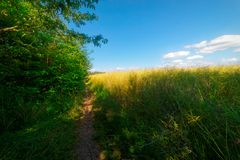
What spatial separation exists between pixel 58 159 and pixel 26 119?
2440mm

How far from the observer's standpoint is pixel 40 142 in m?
5.09

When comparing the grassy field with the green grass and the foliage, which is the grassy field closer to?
the green grass

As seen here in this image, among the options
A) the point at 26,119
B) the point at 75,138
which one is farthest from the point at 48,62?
the point at 75,138

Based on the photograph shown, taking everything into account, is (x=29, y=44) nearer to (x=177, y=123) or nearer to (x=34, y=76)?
(x=34, y=76)

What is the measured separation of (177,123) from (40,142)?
3.34 m

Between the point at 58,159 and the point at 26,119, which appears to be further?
the point at 26,119

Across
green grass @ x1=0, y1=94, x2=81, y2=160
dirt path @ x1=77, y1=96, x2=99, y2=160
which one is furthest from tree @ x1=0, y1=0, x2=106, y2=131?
dirt path @ x1=77, y1=96, x2=99, y2=160

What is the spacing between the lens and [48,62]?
8539 mm

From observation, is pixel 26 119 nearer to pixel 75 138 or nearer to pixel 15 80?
pixel 75 138

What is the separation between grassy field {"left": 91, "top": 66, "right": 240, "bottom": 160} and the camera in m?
3.05

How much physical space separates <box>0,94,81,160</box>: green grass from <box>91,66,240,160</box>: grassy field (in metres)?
0.93

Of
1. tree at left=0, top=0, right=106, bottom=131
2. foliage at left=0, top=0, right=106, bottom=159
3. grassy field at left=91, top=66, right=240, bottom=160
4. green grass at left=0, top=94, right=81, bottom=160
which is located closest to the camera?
grassy field at left=91, top=66, right=240, bottom=160

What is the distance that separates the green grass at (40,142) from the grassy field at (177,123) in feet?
3.04

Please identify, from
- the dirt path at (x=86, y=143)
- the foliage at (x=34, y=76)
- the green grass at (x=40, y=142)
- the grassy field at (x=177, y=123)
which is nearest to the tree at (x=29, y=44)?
the foliage at (x=34, y=76)
